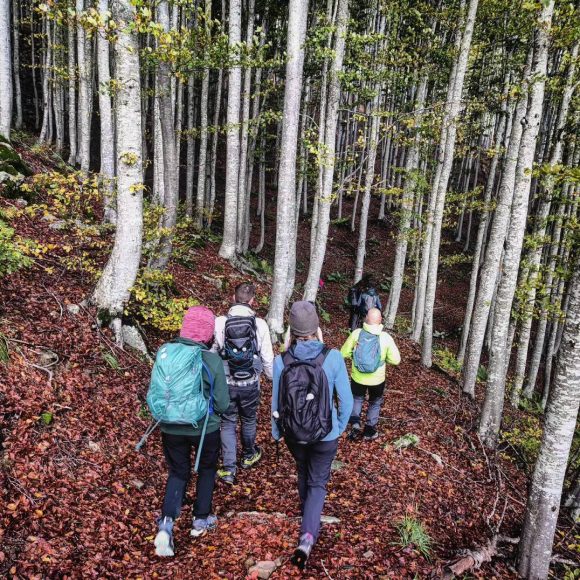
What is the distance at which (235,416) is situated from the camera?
194 inches

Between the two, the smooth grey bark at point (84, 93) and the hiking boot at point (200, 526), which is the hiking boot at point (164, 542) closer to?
the hiking boot at point (200, 526)

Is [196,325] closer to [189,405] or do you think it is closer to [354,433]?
[189,405]

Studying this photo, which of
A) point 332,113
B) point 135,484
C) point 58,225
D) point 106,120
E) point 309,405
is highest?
point 332,113

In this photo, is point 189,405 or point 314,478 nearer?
point 189,405

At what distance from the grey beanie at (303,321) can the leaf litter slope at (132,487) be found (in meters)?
2.13

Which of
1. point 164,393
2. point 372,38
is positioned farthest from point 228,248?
point 164,393

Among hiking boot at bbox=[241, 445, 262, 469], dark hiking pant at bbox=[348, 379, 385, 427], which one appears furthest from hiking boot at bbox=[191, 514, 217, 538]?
dark hiking pant at bbox=[348, 379, 385, 427]

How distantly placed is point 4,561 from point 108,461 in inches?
59.6

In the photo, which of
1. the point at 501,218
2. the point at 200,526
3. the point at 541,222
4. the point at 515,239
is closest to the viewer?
the point at 200,526

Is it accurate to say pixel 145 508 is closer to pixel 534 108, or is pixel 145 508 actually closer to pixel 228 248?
pixel 534 108

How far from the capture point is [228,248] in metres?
13.7

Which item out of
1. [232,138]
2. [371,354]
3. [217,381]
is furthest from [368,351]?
[232,138]

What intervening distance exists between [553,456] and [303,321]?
3.13 metres

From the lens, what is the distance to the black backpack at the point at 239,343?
181 inches
